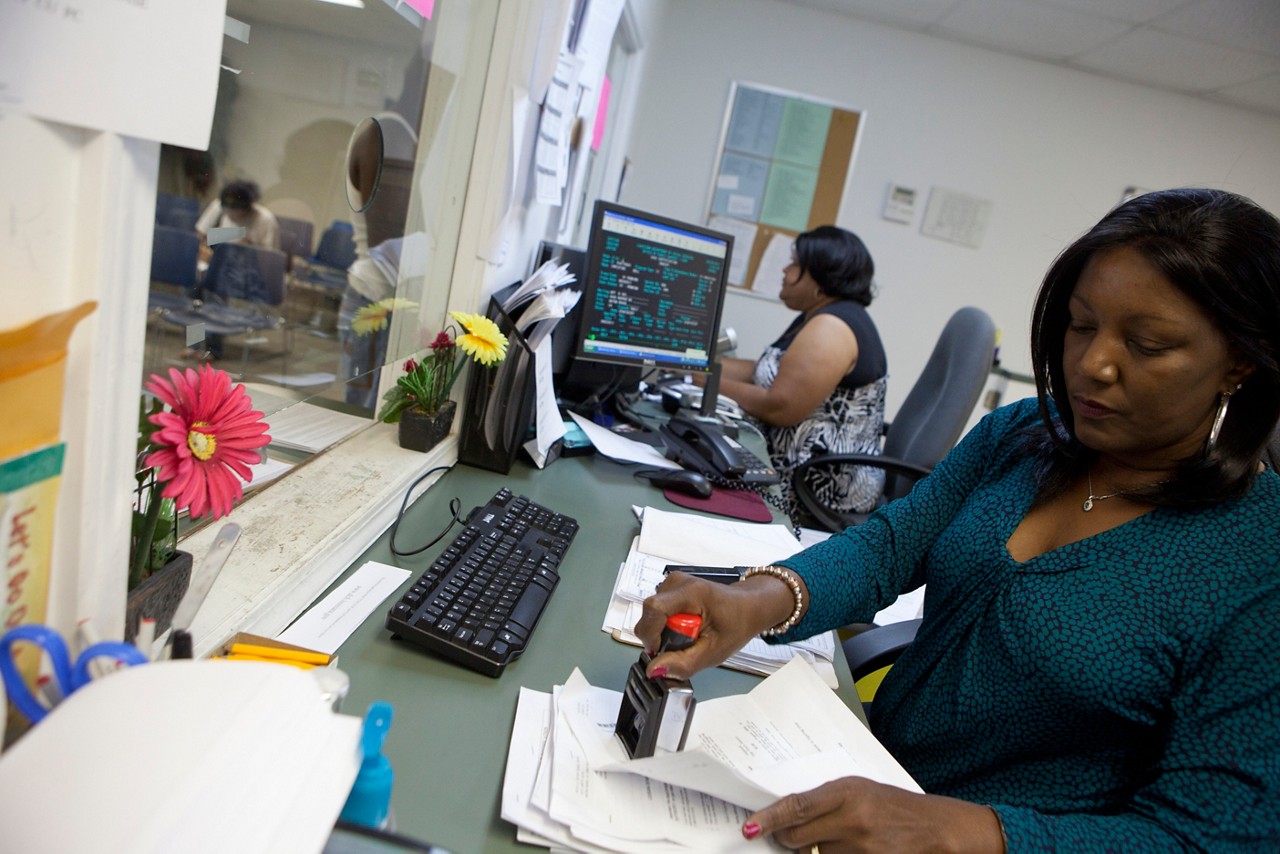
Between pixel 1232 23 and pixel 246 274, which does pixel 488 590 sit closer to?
pixel 246 274

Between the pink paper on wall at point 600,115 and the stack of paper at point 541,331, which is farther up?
the pink paper on wall at point 600,115

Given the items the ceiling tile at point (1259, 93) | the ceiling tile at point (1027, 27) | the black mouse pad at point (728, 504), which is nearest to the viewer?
the black mouse pad at point (728, 504)

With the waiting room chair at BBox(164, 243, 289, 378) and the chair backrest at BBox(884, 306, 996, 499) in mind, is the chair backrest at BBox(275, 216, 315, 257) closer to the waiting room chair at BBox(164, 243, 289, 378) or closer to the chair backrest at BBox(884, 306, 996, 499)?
the waiting room chair at BBox(164, 243, 289, 378)

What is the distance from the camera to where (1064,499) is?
101cm

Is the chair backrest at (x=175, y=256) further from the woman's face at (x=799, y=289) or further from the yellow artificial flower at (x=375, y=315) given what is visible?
the woman's face at (x=799, y=289)

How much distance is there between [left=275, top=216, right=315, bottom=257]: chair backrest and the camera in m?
0.90

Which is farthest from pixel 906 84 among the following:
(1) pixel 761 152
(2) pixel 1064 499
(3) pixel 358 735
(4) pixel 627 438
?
(3) pixel 358 735

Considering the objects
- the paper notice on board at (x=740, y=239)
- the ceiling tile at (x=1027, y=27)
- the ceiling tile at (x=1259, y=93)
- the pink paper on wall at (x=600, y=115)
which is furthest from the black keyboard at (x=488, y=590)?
the ceiling tile at (x=1259, y=93)

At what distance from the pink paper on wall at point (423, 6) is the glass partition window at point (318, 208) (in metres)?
0.01

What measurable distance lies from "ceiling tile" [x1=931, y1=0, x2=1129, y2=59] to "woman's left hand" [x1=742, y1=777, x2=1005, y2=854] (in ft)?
12.6

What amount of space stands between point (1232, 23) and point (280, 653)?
422 cm

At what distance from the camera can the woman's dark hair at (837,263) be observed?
2543 mm

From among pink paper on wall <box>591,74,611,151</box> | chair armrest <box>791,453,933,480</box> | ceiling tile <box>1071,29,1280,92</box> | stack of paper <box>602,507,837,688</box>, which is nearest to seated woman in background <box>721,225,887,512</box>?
chair armrest <box>791,453,933,480</box>

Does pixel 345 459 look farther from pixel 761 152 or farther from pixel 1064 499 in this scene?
pixel 761 152
